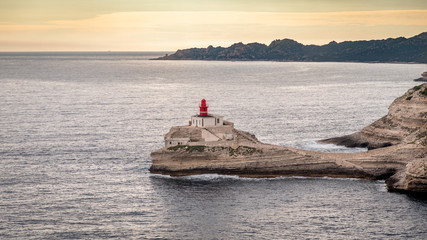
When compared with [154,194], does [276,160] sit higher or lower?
higher

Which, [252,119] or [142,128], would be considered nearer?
[142,128]

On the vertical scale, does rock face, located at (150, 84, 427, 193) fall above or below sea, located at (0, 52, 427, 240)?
above

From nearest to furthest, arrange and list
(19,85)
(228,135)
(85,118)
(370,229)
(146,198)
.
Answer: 1. (370,229)
2. (146,198)
3. (228,135)
4. (85,118)
5. (19,85)

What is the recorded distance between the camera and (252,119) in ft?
330

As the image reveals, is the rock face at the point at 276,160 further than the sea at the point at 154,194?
Yes

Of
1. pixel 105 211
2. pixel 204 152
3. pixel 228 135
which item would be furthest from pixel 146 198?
pixel 228 135

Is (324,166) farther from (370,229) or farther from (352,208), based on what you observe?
(370,229)

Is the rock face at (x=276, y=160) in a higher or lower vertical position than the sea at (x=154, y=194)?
higher

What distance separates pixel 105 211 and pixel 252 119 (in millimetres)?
52909

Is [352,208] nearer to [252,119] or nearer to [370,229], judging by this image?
[370,229]

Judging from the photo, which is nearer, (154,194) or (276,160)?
(154,194)

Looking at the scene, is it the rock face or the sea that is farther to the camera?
the rock face

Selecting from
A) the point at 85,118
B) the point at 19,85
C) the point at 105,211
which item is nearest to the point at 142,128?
the point at 85,118

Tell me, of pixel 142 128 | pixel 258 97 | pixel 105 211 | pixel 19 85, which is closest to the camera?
pixel 105 211
